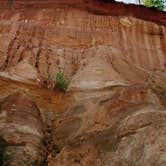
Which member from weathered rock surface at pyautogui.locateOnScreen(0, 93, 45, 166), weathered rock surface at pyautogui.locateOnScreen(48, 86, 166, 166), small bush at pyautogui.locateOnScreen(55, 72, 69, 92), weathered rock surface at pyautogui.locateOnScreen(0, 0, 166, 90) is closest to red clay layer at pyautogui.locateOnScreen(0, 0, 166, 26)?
weathered rock surface at pyautogui.locateOnScreen(0, 0, 166, 90)

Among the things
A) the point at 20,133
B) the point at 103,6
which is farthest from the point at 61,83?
the point at 103,6

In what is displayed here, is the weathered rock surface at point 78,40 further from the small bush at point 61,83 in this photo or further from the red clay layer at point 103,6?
the small bush at point 61,83

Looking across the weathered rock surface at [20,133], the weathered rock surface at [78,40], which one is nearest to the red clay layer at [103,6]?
the weathered rock surface at [78,40]

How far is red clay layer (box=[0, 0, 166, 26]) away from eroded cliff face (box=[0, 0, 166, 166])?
0.10 feet

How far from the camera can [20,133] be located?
8.02 metres

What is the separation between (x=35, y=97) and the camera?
34.6 ft

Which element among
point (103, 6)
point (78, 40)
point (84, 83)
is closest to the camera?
point (84, 83)

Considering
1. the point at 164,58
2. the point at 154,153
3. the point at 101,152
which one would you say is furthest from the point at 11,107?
the point at 164,58

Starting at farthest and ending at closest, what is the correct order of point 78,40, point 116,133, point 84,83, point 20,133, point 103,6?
point 103,6 < point 78,40 < point 84,83 < point 20,133 < point 116,133

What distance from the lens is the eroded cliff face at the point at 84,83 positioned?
7215 millimetres

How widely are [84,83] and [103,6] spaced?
5.58 meters

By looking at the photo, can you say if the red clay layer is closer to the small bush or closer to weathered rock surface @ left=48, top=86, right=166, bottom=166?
the small bush

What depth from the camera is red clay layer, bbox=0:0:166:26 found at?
15.8 metres

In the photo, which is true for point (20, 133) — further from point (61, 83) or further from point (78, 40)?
point (78, 40)
